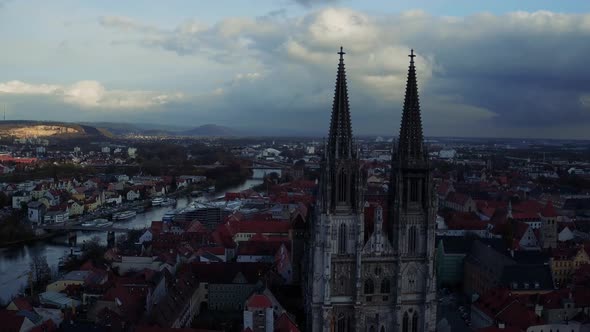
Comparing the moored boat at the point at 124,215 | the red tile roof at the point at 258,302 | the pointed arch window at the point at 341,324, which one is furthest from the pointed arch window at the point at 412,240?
the moored boat at the point at 124,215

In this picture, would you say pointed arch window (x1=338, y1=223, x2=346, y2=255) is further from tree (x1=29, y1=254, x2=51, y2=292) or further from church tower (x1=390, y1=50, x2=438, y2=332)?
tree (x1=29, y1=254, x2=51, y2=292)

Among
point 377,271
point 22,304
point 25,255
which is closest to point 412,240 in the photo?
point 377,271

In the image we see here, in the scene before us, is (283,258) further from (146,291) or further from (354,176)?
(354,176)

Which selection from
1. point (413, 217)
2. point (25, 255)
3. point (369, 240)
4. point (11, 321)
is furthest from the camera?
point (25, 255)

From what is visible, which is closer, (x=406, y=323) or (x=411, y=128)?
(x=411, y=128)

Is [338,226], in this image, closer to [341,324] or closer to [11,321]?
[341,324]

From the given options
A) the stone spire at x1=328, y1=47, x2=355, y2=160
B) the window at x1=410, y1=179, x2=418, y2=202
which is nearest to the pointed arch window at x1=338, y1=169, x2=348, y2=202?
the stone spire at x1=328, y1=47, x2=355, y2=160
